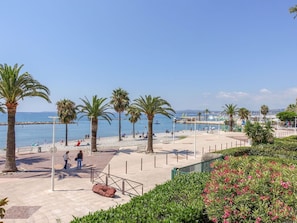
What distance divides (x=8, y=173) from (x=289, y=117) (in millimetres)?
79686

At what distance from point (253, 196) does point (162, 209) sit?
269 cm

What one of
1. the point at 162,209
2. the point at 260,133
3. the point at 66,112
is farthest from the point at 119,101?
the point at 162,209

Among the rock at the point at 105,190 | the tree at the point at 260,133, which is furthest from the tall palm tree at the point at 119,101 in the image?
the rock at the point at 105,190

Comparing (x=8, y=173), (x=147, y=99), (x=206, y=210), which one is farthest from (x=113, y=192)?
(x=147, y=99)

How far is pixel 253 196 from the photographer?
6.81 m

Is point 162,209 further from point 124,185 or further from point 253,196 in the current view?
point 124,185

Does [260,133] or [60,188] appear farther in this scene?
[260,133]

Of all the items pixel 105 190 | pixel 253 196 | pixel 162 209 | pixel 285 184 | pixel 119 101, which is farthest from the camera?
pixel 119 101

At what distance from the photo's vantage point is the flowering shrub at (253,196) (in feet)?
20.9

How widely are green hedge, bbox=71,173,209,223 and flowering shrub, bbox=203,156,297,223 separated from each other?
61 centimetres

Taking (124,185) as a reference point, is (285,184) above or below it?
above

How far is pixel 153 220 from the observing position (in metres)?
6.13

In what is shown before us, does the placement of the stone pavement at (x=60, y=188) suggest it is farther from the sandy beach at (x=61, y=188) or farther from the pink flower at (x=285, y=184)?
the pink flower at (x=285, y=184)

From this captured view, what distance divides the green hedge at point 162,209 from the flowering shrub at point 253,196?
1.99ft
